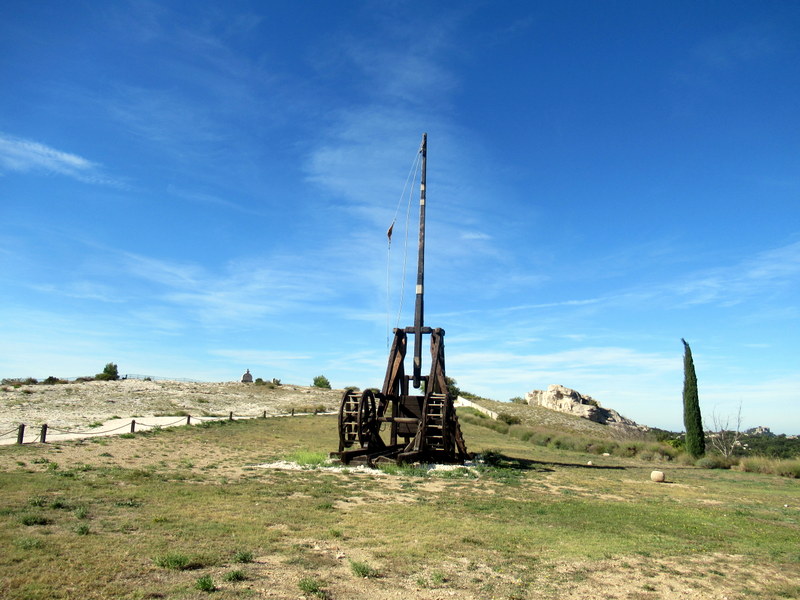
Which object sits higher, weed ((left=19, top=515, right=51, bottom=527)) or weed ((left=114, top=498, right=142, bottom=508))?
weed ((left=19, top=515, right=51, bottom=527))

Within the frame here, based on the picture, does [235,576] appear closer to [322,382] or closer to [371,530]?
[371,530]

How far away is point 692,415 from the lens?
29812 mm

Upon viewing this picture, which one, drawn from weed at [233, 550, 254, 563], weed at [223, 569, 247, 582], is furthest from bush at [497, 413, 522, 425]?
weed at [223, 569, 247, 582]

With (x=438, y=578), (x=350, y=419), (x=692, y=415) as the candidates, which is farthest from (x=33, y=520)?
(x=692, y=415)

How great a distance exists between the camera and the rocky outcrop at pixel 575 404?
63125mm

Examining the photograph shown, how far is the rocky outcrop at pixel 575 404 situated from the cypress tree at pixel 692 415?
31.5 meters

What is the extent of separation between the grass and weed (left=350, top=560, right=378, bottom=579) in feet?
0.08

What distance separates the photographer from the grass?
19.3 feet

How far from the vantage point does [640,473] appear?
19453mm

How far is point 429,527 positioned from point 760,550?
497cm

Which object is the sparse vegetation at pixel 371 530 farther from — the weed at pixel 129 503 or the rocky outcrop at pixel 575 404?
the rocky outcrop at pixel 575 404

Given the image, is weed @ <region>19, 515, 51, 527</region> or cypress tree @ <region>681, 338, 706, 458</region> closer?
weed @ <region>19, 515, 51, 527</region>

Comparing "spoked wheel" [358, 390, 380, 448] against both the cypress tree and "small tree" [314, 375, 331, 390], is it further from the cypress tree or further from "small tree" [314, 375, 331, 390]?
"small tree" [314, 375, 331, 390]

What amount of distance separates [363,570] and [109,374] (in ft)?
195
